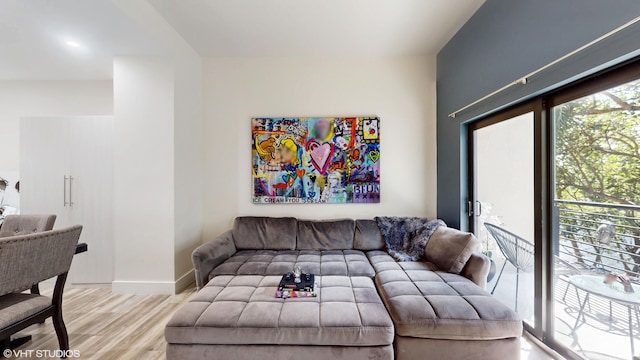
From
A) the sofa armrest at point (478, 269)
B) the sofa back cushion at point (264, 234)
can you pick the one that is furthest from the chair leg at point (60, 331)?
the sofa armrest at point (478, 269)

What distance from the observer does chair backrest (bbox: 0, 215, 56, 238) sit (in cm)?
210

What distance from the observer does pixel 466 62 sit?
8.17 ft

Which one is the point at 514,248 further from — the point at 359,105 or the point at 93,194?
the point at 93,194

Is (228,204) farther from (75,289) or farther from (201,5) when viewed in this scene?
(201,5)

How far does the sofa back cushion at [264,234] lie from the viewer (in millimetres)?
2828

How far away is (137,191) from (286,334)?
2294 mm

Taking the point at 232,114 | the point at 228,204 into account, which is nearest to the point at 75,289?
the point at 228,204

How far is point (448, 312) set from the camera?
1.55 m

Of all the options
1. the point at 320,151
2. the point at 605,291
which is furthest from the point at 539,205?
the point at 320,151

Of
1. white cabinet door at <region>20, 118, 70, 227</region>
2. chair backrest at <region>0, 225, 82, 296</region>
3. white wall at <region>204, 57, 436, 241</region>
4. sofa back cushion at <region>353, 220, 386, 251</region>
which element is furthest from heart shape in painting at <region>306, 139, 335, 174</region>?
white cabinet door at <region>20, 118, 70, 227</region>

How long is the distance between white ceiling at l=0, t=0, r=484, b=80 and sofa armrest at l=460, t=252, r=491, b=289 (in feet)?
7.42

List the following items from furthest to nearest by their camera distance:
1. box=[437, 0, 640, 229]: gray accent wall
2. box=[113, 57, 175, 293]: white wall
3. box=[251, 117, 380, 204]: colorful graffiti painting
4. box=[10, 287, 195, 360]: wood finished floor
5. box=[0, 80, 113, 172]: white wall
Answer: box=[0, 80, 113, 172]: white wall, box=[251, 117, 380, 204]: colorful graffiti painting, box=[113, 57, 175, 293]: white wall, box=[10, 287, 195, 360]: wood finished floor, box=[437, 0, 640, 229]: gray accent wall

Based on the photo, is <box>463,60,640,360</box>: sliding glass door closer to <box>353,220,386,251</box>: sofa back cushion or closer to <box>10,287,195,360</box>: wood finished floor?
<box>353,220,386,251</box>: sofa back cushion

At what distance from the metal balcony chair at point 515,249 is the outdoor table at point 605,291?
12.2 inches
